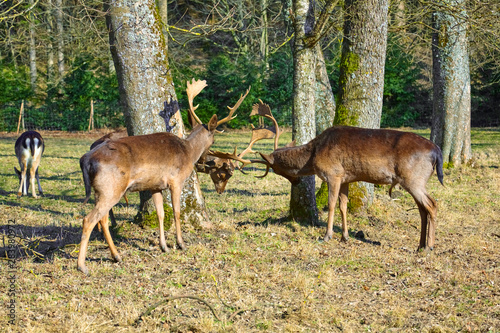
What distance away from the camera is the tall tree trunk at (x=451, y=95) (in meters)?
13.1

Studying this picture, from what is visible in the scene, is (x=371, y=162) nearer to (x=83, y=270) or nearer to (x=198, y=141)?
(x=198, y=141)

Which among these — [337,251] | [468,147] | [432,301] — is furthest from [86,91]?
[432,301]

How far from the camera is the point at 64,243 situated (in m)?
7.09

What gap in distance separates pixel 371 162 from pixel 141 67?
3.54 meters

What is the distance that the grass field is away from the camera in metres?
4.69

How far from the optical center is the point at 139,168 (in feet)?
20.3

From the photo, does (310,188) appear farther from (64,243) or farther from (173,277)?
(64,243)

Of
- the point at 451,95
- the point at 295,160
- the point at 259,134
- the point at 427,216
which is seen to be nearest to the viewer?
the point at 427,216

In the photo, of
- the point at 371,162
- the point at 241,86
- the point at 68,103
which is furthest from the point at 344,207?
the point at 68,103

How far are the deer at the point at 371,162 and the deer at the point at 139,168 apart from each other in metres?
1.59

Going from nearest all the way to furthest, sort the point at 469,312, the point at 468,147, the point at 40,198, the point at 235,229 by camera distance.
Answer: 1. the point at 469,312
2. the point at 235,229
3. the point at 40,198
4. the point at 468,147

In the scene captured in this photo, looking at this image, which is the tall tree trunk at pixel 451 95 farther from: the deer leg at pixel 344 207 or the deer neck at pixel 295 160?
the deer neck at pixel 295 160

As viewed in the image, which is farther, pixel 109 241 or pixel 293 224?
pixel 293 224

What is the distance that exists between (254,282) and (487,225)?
15.4 feet
